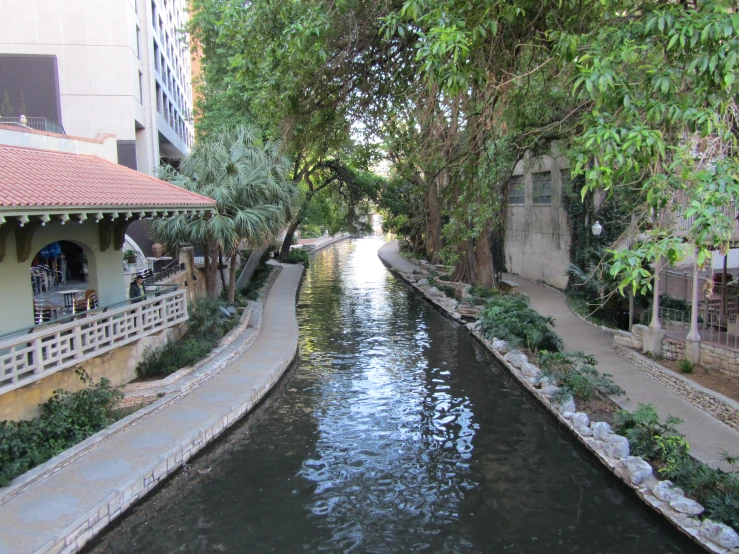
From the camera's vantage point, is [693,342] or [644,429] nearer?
[644,429]

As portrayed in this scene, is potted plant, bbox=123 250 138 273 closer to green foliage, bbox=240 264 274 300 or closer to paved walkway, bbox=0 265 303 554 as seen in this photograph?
green foliage, bbox=240 264 274 300

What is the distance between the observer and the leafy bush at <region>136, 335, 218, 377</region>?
12953mm

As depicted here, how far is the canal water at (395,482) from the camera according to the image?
7672mm

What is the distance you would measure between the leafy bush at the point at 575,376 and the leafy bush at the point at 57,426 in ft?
28.4

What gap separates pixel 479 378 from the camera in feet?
47.9

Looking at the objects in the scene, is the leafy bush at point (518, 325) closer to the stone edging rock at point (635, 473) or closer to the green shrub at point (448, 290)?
the stone edging rock at point (635, 473)

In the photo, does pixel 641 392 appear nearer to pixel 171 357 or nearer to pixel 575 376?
pixel 575 376

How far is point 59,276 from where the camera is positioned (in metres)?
19.1

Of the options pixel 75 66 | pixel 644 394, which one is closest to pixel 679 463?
pixel 644 394

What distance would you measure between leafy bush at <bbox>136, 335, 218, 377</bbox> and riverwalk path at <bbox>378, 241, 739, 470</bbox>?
30.6ft

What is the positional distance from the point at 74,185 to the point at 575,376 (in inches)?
414

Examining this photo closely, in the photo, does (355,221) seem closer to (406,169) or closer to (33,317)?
(406,169)

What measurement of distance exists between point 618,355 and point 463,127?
695cm

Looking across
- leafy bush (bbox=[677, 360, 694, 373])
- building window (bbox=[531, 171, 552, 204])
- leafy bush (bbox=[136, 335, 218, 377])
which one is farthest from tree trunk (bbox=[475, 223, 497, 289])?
leafy bush (bbox=[136, 335, 218, 377])
